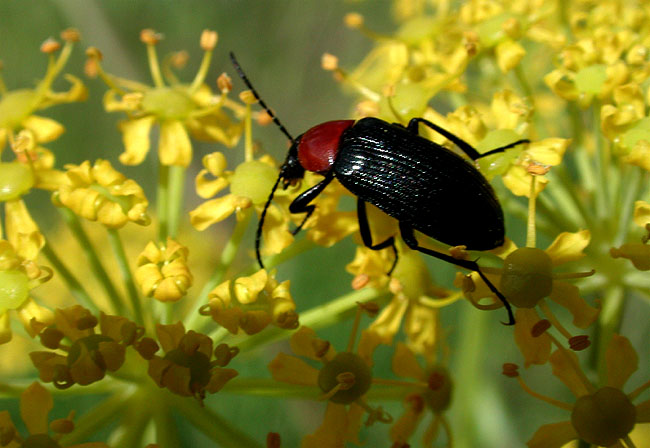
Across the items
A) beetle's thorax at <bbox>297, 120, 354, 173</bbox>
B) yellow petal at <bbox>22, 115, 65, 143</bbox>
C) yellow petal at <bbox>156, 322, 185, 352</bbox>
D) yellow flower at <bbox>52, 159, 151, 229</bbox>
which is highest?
yellow petal at <bbox>22, 115, 65, 143</bbox>

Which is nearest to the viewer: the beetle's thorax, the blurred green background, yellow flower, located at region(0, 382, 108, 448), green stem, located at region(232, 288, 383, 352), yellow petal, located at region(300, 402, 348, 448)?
yellow flower, located at region(0, 382, 108, 448)

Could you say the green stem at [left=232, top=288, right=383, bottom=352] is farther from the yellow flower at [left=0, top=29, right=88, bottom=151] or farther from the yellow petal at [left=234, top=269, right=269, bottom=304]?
the yellow flower at [left=0, top=29, right=88, bottom=151]

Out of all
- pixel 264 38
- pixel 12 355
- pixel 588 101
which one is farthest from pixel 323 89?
pixel 588 101

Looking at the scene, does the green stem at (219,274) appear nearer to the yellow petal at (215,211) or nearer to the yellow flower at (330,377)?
the yellow petal at (215,211)

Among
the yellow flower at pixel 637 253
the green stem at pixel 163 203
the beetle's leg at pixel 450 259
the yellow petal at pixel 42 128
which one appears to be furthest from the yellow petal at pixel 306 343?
the yellow petal at pixel 42 128

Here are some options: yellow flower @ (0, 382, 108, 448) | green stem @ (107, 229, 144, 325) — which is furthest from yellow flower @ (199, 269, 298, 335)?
yellow flower @ (0, 382, 108, 448)

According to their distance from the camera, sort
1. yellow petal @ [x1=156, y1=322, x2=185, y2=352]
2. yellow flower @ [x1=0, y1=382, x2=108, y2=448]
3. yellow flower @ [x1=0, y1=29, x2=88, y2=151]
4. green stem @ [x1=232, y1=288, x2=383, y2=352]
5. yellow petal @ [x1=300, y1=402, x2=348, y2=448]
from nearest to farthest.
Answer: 1. yellow flower @ [x1=0, y1=382, x2=108, y2=448]
2. yellow petal @ [x1=156, y1=322, x2=185, y2=352]
3. yellow petal @ [x1=300, y1=402, x2=348, y2=448]
4. green stem @ [x1=232, y1=288, x2=383, y2=352]
5. yellow flower @ [x1=0, y1=29, x2=88, y2=151]
